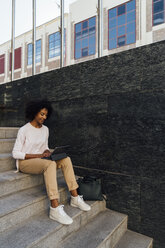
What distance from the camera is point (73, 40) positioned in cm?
1538

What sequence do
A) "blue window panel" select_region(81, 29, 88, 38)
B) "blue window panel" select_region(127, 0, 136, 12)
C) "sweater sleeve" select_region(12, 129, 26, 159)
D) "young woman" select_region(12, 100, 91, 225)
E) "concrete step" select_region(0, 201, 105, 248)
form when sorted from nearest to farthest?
"concrete step" select_region(0, 201, 105, 248)
"young woman" select_region(12, 100, 91, 225)
"sweater sleeve" select_region(12, 129, 26, 159)
"blue window panel" select_region(127, 0, 136, 12)
"blue window panel" select_region(81, 29, 88, 38)

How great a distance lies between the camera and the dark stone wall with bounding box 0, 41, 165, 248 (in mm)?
2762

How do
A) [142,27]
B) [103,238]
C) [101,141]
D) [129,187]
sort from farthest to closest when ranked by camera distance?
[142,27]
[101,141]
[129,187]
[103,238]

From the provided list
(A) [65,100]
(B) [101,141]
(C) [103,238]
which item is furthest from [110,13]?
(C) [103,238]

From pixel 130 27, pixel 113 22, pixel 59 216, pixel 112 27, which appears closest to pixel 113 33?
pixel 112 27

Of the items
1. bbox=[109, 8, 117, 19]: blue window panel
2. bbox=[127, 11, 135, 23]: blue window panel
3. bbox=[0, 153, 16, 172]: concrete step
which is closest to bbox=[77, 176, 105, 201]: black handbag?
bbox=[0, 153, 16, 172]: concrete step

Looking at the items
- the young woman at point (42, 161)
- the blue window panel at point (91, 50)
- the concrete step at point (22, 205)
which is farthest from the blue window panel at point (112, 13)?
the concrete step at point (22, 205)

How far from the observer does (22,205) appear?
221cm

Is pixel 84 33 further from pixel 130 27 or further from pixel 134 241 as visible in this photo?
pixel 134 241

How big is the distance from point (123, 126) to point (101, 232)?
167 cm

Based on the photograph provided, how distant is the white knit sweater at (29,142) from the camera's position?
2755 mm

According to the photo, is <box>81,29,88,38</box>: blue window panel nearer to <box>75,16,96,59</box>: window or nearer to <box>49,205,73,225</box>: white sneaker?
<box>75,16,96,59</box>: window

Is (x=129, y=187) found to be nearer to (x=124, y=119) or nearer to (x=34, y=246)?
(x=124, y=119)

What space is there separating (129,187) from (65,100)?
7.13 feet
